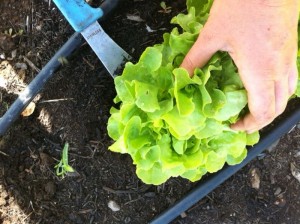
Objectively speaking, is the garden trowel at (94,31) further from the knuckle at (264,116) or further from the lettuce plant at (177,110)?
the knuckle at (264,116)

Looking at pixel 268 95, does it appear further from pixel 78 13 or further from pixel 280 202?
pixel 280 202

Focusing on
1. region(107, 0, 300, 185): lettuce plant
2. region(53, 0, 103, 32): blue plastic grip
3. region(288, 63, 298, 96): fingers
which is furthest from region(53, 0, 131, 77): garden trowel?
region(288, 63, 298, 96): fingers

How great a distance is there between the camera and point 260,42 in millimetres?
1168

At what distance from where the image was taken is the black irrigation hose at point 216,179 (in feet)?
6.18

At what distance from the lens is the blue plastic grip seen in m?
1.60

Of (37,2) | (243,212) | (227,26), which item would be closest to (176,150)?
(227,26)

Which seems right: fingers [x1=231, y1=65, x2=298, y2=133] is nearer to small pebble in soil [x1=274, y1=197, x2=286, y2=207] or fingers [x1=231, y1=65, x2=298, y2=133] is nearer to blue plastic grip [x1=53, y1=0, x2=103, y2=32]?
blue plastic grip [x1=53, y1=0, x2=103, y2=32]

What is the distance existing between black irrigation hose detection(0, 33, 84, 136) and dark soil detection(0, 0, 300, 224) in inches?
2.5

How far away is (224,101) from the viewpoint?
1.32m

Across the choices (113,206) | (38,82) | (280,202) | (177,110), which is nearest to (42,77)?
(38,82)

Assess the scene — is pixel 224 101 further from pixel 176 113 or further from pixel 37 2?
pixel 37 2

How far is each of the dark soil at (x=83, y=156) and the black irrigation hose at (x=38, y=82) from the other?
0.06 m

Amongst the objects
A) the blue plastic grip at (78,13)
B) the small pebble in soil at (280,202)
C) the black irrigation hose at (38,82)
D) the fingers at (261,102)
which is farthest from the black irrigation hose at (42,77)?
the small pebble in soil at (280,202)

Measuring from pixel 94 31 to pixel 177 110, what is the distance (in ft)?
1.76
